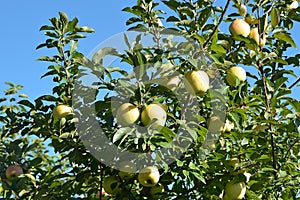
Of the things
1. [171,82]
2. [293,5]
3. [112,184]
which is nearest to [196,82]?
[171,82]

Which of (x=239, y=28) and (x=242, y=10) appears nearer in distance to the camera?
(x=239, y=28)

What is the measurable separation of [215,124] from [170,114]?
34 cm

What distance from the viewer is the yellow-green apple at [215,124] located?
2547mm

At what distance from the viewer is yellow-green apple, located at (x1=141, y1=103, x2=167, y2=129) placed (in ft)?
7.33

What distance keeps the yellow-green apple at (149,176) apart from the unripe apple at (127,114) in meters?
0.30

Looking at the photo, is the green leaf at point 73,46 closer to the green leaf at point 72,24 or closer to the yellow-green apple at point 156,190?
the green leaf at point 72,24

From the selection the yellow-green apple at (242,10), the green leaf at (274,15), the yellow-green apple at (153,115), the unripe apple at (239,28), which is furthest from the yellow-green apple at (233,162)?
the yellow-green apple at (242,10)

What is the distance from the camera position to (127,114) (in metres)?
A: 2.25

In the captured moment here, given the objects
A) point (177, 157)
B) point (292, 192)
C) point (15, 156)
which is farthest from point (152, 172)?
point (15, 156)

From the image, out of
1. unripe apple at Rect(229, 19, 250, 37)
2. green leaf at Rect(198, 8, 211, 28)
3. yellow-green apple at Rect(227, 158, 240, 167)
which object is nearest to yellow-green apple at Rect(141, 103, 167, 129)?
yellow-green apple at Rect(227, 158, 240, 167)

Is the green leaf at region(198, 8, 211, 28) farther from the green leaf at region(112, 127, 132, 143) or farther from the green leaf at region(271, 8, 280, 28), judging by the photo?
the green leaf at region(112, 127, 132, 143)

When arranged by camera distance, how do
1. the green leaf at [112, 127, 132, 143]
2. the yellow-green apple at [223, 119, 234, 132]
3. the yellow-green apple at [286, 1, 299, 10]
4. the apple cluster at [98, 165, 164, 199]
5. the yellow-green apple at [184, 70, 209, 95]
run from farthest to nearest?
1. the yellow-green apple at [286, 1, 299, 10]
2. the yellow-green apple at [223, 119, 234, 132]
3. the apple cluster at [98, 165, 164, 199]
4. the yellow-green apple at [184, 70, 209, 95]
5. the green leaf at [112, 127, 132, 143]

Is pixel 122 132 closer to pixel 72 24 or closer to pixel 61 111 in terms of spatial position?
pixel 61 111

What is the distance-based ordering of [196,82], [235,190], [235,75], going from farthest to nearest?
1. [235,75]
2. [235,190]
3. [196,82]
